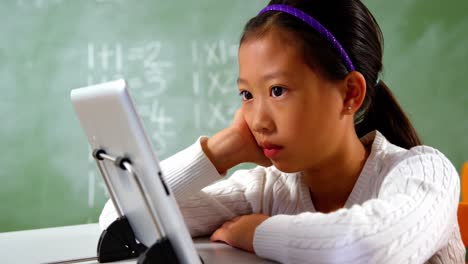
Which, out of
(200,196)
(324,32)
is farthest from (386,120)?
(200,196)

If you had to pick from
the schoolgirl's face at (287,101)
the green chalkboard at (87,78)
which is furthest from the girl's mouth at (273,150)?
the green chalkboard at (87,78)

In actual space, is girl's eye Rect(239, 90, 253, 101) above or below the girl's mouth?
above

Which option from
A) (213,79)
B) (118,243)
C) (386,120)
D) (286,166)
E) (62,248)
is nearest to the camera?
(118,243)

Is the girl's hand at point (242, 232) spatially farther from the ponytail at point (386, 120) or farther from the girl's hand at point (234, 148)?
the ponytail at point (386, 120)

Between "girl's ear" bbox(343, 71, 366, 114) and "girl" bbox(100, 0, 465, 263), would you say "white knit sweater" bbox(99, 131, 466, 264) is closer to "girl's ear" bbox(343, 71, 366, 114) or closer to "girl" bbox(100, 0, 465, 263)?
"girl" bbox(100, 0, 465, 263)

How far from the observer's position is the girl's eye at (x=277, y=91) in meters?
1.00

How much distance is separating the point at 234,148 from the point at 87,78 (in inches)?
58.2

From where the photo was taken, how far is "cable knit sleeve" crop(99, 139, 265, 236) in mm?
1179

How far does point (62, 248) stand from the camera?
3.80 feet

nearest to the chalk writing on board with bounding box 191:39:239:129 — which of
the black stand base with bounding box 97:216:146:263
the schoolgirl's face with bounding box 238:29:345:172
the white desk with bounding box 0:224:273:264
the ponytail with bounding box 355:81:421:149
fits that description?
the white desk with bounding box 0:224:273:264

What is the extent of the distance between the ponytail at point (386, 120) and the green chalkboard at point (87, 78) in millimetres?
1383

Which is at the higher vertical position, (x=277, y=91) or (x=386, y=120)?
(x=277, y=91)

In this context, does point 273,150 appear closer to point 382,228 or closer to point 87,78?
point 382,228

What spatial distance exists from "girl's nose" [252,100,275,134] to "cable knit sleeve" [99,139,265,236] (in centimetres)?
21
